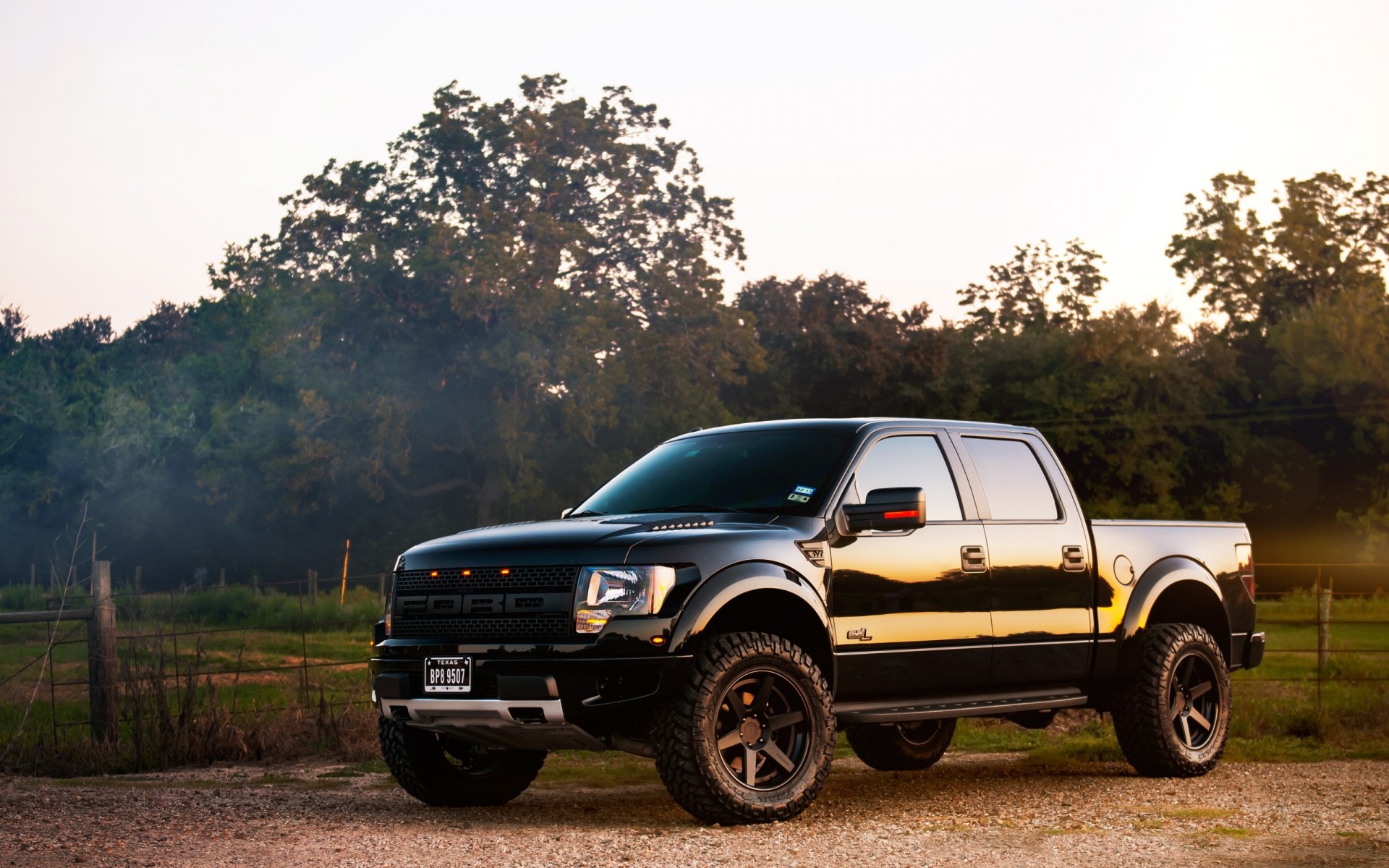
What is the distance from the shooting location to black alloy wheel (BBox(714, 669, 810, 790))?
7.58 metres

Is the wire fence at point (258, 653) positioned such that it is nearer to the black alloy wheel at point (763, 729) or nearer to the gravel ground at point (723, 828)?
the gravel ground at point (723, 828)

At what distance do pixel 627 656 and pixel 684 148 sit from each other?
48.0 m

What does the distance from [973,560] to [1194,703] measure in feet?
8.09

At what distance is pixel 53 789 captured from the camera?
9492mm

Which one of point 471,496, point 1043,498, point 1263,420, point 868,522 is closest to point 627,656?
point 868,522

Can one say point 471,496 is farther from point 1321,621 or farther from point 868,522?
point 868,522

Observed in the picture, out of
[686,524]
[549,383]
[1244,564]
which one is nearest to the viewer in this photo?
[686,524]

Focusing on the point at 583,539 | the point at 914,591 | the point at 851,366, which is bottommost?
the point at 914,591

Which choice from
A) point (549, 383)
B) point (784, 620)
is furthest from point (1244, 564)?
point (549, 383)

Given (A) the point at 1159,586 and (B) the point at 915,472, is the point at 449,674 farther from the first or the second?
(A) the point at 1159,586

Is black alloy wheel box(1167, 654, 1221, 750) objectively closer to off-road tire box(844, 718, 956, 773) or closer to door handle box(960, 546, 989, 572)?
off-road tire box(844, 718, 956, 773)

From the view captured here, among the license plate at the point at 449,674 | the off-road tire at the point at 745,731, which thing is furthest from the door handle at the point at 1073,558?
the license plate at the point at 449,674

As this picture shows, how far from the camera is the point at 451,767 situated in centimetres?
868

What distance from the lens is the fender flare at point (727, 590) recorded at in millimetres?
7348
